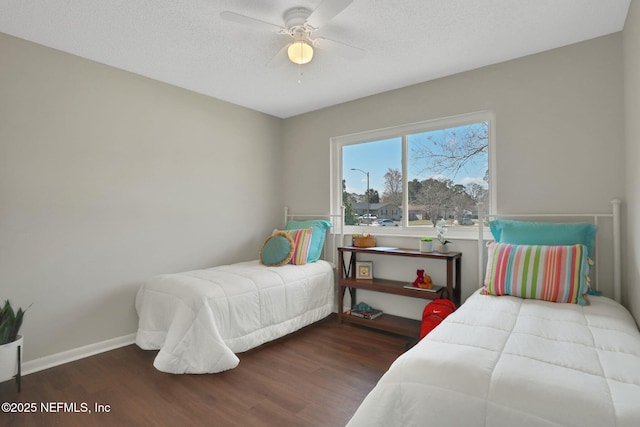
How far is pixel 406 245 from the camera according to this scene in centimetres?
326

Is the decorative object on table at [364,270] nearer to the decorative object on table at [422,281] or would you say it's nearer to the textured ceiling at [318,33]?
the decorative object on table at [422,281]

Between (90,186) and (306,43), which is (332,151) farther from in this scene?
(90,186)

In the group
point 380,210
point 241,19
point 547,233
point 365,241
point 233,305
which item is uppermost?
point 241,19

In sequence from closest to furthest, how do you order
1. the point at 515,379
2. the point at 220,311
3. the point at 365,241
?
the point at 515,379 → the point at 220,311 → the point at 365,241

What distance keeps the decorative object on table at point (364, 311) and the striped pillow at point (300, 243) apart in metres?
0.69

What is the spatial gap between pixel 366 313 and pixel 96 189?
8.44 ft

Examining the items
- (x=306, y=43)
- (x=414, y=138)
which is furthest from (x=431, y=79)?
(x=306, y=43)

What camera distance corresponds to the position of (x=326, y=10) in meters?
1.79

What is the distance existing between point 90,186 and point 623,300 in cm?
394

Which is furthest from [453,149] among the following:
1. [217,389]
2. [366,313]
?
[217,389]

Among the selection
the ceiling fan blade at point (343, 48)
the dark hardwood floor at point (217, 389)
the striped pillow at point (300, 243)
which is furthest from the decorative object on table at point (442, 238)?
the ceiling fan blade at point (343, 48)

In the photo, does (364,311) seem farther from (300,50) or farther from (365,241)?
(300,50)

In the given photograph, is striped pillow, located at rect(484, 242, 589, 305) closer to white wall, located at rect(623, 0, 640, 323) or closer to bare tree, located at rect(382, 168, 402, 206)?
white wall, located at rect(623, 0, 640, 323)

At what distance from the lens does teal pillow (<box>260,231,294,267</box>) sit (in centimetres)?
326
